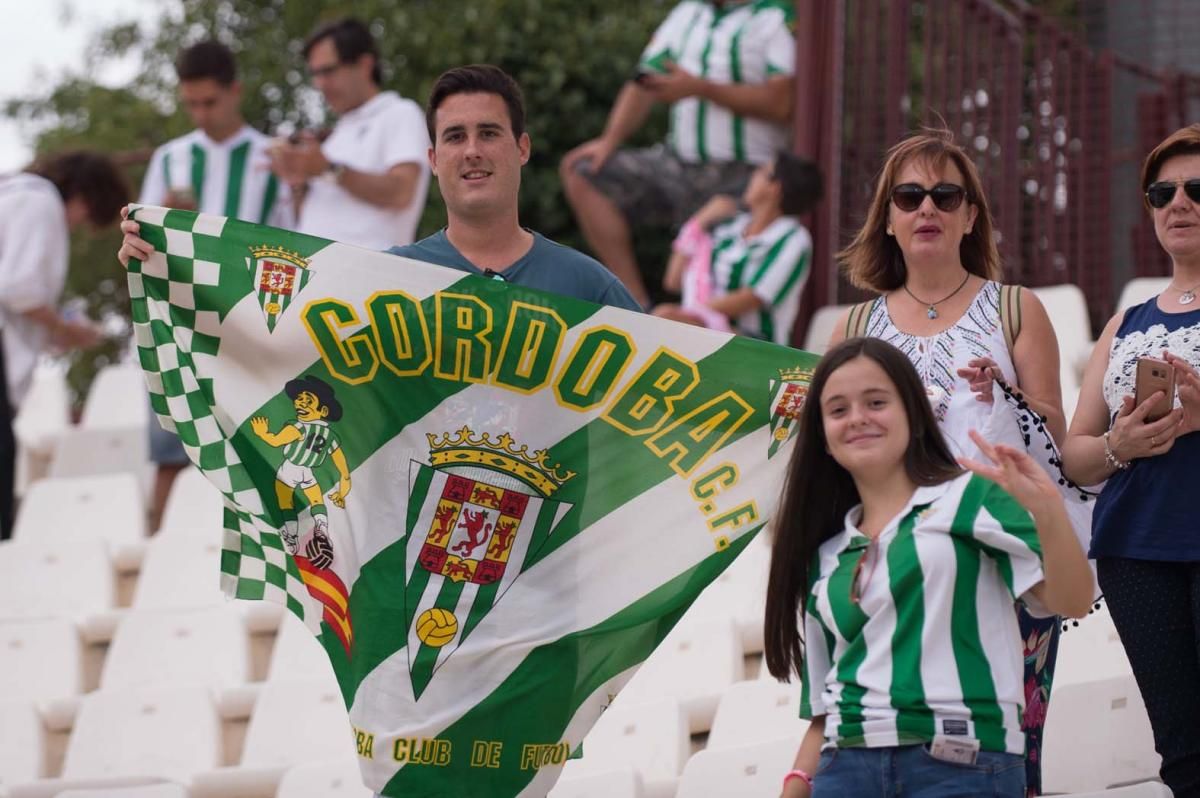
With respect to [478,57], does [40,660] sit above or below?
below

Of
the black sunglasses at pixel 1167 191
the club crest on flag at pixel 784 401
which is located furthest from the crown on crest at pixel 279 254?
the black sunglasses at pixel 1167 191

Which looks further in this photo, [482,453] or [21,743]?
[21,743]

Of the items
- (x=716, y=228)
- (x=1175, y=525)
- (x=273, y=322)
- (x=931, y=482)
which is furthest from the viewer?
(x=716, y=228)

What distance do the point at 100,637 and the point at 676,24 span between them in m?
3.49

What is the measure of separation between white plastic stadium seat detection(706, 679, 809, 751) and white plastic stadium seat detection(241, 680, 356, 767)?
43.2 inches

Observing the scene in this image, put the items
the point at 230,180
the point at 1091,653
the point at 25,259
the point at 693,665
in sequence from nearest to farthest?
the point at 1091,653, the point at 693,665, the point at 25,259, the point at 230,180

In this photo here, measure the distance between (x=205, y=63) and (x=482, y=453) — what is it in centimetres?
400

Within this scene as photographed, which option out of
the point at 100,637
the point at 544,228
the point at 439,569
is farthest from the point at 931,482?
the point at 544,228

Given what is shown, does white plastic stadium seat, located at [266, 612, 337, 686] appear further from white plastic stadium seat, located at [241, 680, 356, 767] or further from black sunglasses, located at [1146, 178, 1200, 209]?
black sunglasses, located at [1146, 178, 1200, 209]

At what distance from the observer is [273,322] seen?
3.90m

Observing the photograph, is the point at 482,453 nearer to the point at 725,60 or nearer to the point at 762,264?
the point at 762,264

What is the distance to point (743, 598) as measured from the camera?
5828mm

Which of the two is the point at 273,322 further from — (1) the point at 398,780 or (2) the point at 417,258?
(1) the point at 398,780

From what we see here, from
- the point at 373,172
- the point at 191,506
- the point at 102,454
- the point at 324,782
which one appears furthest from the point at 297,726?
the point at 102,454
